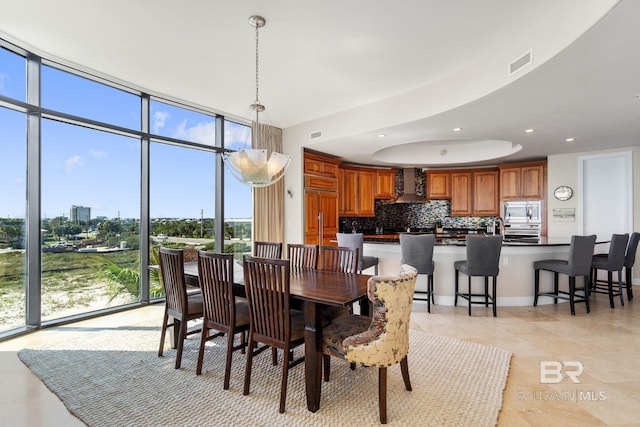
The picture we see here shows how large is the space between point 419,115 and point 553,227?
4231mm

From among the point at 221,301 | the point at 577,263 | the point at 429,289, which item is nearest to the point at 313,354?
the point at 221,301

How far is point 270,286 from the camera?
7.50 ft

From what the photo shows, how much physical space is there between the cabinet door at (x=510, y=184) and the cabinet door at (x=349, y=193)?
309cm

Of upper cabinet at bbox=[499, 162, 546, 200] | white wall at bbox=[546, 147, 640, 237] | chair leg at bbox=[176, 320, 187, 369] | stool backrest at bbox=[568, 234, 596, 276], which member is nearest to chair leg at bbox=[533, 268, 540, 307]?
stool backrest at bbox=[568, 234, 596, 276]

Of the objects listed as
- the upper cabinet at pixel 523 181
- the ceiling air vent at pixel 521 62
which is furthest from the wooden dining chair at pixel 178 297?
the upper cabinet at pixel 523 181

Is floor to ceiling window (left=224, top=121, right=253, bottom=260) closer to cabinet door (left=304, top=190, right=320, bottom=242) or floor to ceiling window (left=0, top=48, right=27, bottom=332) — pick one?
cabinet door (left=304, top=190, right=320, bottom=242)

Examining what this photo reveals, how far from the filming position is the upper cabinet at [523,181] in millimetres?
6695

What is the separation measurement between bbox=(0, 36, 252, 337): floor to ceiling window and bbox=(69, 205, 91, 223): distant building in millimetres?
11

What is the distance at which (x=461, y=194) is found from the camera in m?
7.62

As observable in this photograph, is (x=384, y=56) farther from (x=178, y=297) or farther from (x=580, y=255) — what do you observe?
(x=580, y=255)

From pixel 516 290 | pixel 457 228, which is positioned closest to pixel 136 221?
pixel 516 290

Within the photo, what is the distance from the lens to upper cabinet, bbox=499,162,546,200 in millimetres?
6695

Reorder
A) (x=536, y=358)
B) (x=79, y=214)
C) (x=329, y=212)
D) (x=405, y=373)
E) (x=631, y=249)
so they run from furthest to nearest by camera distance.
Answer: (x=329, y=212) < (x=631, y=249) < (x=79, y=214) < (x=536, y=358) < (x=405, y=373)

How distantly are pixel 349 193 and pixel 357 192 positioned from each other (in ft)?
0.73
